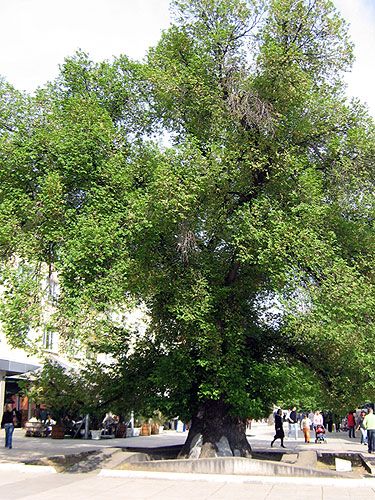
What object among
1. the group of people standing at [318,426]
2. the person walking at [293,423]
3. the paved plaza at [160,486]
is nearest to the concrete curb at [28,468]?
the paved plaza at [160,486]

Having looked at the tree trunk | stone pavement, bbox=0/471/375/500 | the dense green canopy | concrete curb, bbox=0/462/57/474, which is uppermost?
the dense green canopy

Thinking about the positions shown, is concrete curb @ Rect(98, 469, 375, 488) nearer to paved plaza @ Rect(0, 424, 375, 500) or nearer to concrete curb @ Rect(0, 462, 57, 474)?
paved plaza @ Rect(0, 424, 375, 500)

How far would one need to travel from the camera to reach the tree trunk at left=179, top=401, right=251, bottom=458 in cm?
1900

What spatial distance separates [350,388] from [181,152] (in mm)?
8950

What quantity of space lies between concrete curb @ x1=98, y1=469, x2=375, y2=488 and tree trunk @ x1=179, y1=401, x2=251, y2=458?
2895mm

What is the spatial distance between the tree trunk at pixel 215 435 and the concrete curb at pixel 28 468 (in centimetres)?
457

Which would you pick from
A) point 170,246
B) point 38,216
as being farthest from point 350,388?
point 38,216

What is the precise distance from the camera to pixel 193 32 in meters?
19.9

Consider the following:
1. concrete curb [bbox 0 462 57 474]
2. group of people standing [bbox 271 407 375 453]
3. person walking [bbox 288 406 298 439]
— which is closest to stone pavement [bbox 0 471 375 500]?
concrete curb [bbox 0 462 57 474]

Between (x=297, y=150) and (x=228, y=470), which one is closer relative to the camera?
(x=228, y=470)

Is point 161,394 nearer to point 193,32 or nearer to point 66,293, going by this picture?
point 66,293

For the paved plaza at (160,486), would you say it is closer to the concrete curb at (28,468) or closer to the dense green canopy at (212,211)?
the concrete curb at (28,468)

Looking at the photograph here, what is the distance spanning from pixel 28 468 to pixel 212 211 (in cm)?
861

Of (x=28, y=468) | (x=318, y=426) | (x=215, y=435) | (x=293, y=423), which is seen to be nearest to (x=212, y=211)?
(x=215, y=435)
